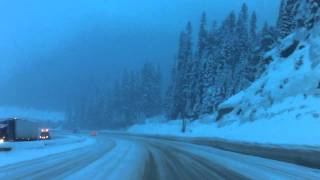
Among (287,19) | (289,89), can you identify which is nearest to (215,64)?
(287,19)

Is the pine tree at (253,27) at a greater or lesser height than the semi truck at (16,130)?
greater

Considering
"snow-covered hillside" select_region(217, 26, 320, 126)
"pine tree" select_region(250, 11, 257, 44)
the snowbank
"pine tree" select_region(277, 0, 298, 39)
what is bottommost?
the snowbank

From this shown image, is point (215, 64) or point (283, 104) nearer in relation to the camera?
point (283, 104)

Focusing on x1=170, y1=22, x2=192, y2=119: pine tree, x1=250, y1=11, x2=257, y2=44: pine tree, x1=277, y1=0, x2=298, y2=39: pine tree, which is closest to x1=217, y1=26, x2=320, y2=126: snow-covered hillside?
x1=277, y1=0, x2=298, y2=39: pine tree

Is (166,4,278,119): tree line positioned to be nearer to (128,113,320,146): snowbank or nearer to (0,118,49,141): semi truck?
(128,113,320,146): snowbank

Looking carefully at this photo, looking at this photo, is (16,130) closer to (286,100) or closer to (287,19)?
(286,100)

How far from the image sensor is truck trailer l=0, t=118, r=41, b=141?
49312 millimetres

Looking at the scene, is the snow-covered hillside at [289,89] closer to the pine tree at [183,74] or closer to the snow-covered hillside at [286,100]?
the snow-covered hillside at [286,100]

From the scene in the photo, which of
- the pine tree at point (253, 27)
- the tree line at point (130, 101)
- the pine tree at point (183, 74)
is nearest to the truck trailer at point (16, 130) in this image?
the pine tree at point (183, 74)

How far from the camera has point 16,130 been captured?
163 feet

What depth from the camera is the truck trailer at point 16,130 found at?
49312 mm

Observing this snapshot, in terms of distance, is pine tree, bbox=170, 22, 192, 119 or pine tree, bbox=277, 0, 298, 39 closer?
pine tree, bbox=277, 0, 298, 39

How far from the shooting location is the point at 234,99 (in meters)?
71.8

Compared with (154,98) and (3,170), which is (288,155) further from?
(154,98)
